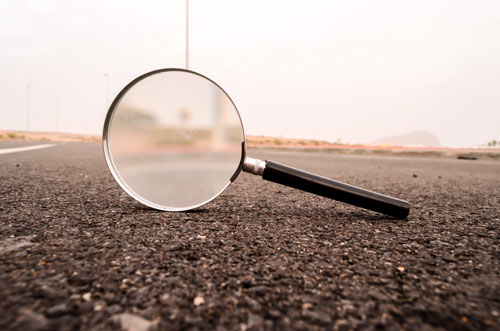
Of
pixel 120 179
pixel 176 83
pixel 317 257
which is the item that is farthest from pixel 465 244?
pixel 120 179

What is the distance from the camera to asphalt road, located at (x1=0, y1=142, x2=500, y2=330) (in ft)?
2.09

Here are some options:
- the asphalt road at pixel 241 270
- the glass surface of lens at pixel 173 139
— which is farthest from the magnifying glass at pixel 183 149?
the asphalt road at pixel 241 270

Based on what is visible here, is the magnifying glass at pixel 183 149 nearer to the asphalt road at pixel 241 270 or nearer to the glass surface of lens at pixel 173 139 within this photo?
the glass surface of lens at pixel 173 139

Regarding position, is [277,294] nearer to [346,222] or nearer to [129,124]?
[346,222]

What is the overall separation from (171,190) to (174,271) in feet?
2.19

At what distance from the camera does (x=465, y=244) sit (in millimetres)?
1146

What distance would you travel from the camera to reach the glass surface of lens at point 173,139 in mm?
1437

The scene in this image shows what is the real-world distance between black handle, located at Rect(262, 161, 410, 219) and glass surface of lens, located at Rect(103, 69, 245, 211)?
210 mm

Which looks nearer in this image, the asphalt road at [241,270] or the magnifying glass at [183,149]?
the asphalt road at [241,270]

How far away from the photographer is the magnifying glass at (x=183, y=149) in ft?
4.72

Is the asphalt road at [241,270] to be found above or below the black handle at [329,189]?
below

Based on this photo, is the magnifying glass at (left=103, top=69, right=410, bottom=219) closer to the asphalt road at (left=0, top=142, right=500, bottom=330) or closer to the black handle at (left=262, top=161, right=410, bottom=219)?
the black handle at (left=262, top=161, right=410, bottom=219)

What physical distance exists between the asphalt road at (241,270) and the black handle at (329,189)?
0.30ft

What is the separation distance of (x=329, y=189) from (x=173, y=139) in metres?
0.82
